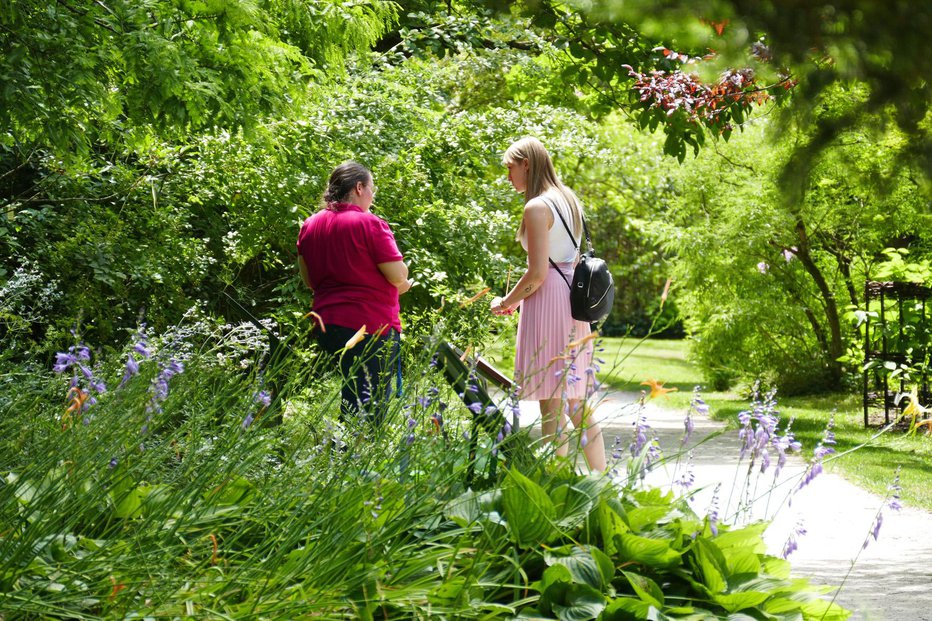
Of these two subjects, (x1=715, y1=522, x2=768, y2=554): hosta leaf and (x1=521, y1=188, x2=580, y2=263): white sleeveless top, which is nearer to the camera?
(x1=715, y1=522, x2=768, y2=554): hosta leaf

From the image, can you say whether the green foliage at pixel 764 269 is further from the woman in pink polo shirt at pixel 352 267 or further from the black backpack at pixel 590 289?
the woman in pink polo shirt at pixel 352 267

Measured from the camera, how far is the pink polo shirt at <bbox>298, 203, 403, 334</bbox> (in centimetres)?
548

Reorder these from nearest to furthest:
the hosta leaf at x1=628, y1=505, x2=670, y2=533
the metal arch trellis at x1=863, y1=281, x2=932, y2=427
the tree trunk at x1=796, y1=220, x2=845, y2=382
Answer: the hosta leaf at x1=628, y1=505, x2=670, y2=533 → the metal arch trellis at x1=863, y1=281, x2=932, y2=427 → the tree trunk at x1=796, y1=220, x2=845, y2=382

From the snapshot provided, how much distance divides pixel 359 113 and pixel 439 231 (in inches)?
44.7

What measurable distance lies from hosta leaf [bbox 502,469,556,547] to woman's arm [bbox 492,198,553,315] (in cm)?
219

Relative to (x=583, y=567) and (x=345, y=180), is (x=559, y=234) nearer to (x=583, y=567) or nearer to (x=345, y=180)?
(x=345, y=180)

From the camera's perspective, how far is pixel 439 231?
8.47 m

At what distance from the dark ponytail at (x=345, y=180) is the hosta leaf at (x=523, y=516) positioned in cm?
267

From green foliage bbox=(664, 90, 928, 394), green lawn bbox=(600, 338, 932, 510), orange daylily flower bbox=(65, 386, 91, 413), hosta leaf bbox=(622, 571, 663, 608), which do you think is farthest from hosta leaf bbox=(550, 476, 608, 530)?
green foliage bbox=(664, 90, 928, 394)

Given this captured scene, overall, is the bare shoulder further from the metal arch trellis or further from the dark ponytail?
the metal arch trellis

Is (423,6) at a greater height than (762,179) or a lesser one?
greater

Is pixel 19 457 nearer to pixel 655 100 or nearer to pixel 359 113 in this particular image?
pixel 655 100

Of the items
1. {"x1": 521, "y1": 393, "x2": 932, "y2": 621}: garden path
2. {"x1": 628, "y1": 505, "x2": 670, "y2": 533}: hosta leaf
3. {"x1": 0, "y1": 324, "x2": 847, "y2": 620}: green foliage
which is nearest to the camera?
{"x1": 0, "y1": 324, "x2": 847, "y2": 620}: green foliage

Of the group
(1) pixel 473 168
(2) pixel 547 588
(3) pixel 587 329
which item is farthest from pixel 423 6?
(2) pixel 547 588
